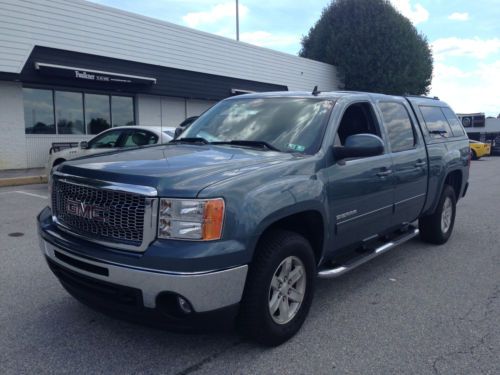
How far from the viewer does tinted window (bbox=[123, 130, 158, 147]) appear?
912 cm

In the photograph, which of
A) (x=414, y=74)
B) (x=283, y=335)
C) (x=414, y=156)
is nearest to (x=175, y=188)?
(x=283, y=335)

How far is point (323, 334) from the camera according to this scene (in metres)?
3.49

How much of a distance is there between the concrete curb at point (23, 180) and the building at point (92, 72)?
319cm

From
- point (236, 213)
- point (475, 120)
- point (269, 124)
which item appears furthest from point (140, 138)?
point (475, 120)

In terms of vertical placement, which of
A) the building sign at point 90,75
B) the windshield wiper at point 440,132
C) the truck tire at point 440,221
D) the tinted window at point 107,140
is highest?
the building sign at point 90,75

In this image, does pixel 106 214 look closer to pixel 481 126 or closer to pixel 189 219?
pixel 189 219

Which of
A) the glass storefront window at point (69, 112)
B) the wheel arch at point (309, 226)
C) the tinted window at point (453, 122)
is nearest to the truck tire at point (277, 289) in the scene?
the wheel arch at point (309, 226)

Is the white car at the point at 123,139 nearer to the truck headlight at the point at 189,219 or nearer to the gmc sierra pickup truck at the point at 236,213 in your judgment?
the gmc sierra pickup truck at the point at 236,213

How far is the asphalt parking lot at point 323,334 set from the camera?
302 centimetres

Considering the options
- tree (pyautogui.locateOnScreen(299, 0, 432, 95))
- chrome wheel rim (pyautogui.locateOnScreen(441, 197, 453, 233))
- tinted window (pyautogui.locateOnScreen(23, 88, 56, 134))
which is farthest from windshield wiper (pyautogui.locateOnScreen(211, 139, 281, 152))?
tree (pyautogui.locateOnScreen(299, 0, 432, 95))

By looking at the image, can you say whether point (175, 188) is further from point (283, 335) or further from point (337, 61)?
point (337, 61)

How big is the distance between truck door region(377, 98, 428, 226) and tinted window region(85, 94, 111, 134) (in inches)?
579

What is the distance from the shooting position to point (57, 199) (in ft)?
11.3

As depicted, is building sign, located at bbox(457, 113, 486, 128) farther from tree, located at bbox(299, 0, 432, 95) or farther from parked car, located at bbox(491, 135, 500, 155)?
tree, located at bbox(299, 0, 432, 95)
